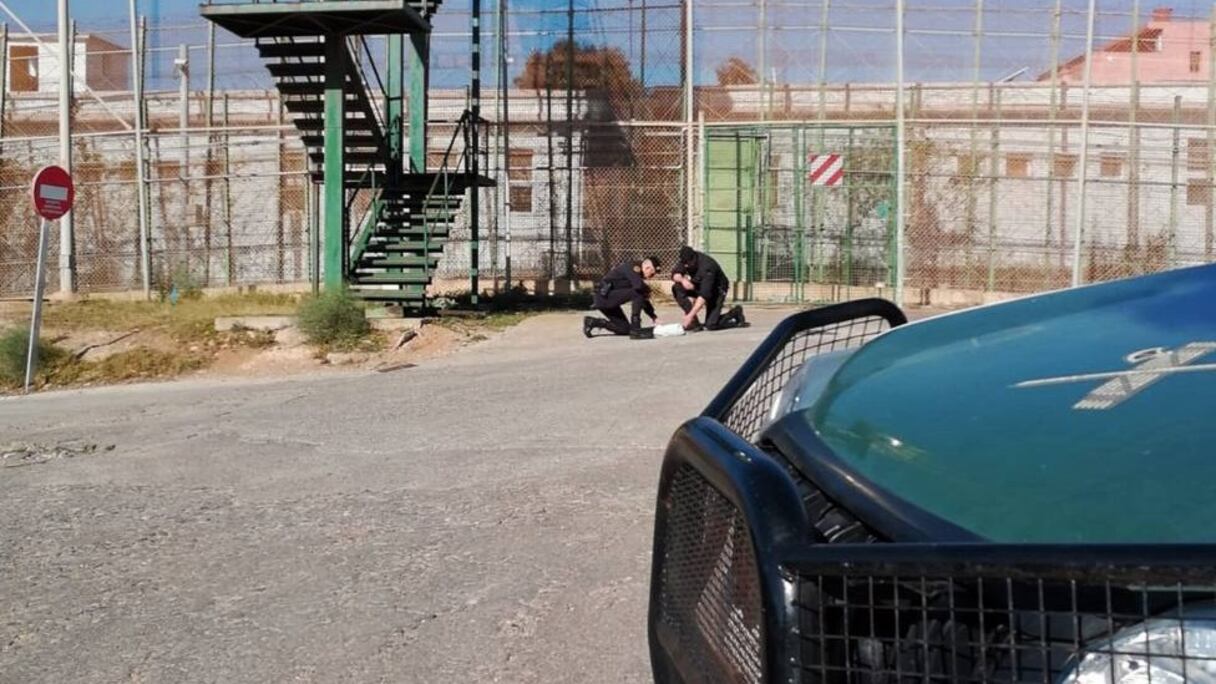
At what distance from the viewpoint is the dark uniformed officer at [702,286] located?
50.4 ft

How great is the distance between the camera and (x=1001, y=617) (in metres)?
1.54

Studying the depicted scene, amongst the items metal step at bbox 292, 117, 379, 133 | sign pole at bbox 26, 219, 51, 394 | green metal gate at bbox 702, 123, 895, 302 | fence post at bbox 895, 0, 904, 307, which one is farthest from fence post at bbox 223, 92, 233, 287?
fence post at bbox 895, 0, 904, 307

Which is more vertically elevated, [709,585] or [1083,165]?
[1083,165]

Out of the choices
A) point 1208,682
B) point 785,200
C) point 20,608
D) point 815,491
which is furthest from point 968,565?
point 785,200

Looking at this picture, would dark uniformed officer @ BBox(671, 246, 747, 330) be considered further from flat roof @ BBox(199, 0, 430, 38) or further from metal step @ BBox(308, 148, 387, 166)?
metal step @ BBox(308, 148, 387, 166)

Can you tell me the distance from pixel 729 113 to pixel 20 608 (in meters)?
18.6

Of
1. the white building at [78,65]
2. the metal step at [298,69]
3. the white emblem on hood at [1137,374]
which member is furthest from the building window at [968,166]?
the white emblem on hood at [1137,374]

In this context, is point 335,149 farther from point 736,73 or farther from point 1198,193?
point 1198,193

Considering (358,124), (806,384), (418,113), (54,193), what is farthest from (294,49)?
(806,384)

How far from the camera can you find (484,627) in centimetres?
468

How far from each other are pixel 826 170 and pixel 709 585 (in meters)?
17.7

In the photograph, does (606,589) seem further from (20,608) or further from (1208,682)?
(1208,682)

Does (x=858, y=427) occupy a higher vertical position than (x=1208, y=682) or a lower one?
higher

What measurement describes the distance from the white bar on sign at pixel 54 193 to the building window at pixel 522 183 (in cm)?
888
